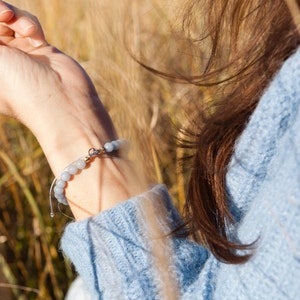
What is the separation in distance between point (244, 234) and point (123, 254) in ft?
0.77

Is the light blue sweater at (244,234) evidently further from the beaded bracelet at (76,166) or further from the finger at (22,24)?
the finger at (22,24)

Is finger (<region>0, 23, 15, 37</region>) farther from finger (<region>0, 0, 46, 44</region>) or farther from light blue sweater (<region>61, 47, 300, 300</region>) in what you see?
light blue sweater (<region>61, 47, 300, 300</region>)

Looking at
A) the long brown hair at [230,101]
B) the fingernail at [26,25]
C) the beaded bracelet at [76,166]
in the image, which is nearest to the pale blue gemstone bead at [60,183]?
the beaded bracelet at [76,166]

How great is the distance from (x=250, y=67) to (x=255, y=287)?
Answer: 0.31 m

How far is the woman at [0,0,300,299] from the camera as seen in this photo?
0.89 m

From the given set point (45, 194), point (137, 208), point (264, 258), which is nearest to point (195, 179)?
point (137, 208)

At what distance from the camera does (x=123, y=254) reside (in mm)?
1107

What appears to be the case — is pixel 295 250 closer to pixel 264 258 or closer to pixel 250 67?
pixel 264 258

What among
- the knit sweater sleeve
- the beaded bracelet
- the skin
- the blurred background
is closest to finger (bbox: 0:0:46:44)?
the skin

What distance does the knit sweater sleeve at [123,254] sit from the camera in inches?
42.9

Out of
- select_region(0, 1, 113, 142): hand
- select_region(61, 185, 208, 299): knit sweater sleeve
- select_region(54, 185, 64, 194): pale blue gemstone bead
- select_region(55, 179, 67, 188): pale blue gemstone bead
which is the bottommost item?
select_region(61, 185, 208, 299): knit sweater sleeve

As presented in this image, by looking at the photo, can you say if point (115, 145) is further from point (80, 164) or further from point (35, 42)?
point (35, 42)

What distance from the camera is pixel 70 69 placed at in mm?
1317

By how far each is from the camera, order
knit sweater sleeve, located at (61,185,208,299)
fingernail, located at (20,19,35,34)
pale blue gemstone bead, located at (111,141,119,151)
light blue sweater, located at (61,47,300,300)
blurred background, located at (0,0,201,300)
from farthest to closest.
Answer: blurred background, located at (0,0,201,300) → fingernail, located at (20,19,35,34) → pale blue gemstone bead, located at (111,141,119,151) → knit sweater sleeve, located at (61,185,208,299) → light blue sweater, located at (61,47,300,300)
